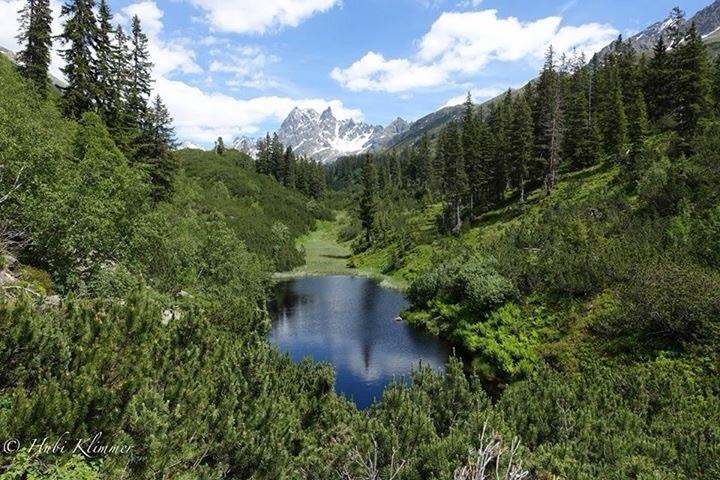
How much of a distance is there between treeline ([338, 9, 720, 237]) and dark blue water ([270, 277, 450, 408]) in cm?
2361

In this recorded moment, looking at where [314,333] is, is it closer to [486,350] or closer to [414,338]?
[414,338]

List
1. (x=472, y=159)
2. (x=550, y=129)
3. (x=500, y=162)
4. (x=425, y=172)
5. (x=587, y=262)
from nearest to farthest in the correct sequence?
(x=587, y=262), (x=550, y=129), (x=500, y=162), (x=472, y=159), (x=425, y=172)

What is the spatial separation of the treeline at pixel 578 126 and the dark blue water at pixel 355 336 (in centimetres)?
2361

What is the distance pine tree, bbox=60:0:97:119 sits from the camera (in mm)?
46062

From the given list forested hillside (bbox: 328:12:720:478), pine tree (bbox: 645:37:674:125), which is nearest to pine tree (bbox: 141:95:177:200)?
forested hillside (bbox: 328:12:720:478)

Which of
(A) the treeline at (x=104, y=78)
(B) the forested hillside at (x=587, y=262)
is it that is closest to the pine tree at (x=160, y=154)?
(A) the treeline at (x=104, y=78)

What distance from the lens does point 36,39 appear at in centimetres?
4759

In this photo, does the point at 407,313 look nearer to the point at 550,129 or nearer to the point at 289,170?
the point at 550,129

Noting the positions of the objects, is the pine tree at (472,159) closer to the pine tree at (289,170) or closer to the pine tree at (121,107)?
the pine tree at (121,107)

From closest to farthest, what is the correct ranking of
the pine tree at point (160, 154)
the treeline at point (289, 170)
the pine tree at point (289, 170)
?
the pine tree at point (160, 154) < the pine tree at point (289, 170) < the treeline at point (289, 170)

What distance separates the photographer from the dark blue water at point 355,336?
33.3 m

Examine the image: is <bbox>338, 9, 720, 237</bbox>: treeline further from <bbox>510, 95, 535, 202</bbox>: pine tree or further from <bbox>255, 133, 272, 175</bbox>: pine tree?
<bbox>255, 133, 272, 175</bbox>: pine tree

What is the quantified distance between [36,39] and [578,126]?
68.3 m

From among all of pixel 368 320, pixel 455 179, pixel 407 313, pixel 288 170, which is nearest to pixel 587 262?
pixel 407 313
